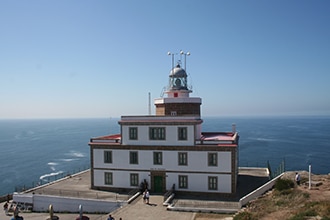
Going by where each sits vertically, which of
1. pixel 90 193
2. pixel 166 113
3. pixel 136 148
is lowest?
pixel 90 193

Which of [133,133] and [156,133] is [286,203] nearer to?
[156,133]

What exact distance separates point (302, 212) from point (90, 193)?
1876cm

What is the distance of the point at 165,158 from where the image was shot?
2845 cm

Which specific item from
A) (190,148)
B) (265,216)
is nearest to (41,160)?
(190,148)

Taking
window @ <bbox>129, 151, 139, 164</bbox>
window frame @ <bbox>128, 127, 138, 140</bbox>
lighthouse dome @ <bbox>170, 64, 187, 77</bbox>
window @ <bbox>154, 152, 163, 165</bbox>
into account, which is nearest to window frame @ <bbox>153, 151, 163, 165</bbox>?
window @ <bbox>154, 152, 163, 165</bbox>

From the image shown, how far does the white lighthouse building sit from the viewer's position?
2719 centimetres

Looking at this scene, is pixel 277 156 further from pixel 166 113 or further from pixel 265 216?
pixel 265 216

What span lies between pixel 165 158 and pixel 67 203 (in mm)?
9551

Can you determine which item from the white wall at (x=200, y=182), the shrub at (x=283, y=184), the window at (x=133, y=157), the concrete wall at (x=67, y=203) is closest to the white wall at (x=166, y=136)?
the window at (x=133, y=157)

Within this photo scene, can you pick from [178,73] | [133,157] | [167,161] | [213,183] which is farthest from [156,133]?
[178,73]

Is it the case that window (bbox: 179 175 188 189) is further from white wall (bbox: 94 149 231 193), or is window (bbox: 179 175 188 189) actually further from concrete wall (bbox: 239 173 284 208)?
concrete wall (bbox: 239 173 284 208)

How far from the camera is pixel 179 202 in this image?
82.6ft

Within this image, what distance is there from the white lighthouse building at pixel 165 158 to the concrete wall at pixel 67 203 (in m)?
3.56

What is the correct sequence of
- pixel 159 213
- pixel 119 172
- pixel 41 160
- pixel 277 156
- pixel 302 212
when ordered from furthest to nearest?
1. pixel 41 160
2. pixel 277 156
3. pixel 119 172
4. pixel 159 213
5. pixel 302 212
